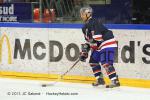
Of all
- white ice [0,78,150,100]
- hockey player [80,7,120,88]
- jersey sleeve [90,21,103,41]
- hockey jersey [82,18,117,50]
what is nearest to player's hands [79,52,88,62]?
hockey player [80,7,120,88]

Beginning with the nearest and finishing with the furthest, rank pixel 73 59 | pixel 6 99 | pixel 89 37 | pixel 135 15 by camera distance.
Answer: pixel 6 99 → pixel 89 37 → pixel 73 59 → pixel 135 15

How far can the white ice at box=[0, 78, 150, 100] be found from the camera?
8414 mm

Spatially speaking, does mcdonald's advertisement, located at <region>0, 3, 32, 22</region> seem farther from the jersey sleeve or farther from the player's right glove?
the jersey sleeve

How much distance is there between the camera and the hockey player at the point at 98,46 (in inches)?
360

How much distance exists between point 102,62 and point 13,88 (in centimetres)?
150

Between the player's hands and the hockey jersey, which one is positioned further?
the player's hands

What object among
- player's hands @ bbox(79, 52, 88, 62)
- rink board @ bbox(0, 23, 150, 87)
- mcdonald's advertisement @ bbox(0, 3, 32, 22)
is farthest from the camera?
mcdonald's advertisement @ bbox(0, 3, 32, 22)

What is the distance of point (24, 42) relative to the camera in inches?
414

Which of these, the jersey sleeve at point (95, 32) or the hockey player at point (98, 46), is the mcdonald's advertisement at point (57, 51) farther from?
the jersey sleeve at point (95, 32)

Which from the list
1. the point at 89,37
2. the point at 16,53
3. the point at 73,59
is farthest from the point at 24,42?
the point at 89,37

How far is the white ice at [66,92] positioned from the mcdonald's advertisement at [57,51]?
0.37 m

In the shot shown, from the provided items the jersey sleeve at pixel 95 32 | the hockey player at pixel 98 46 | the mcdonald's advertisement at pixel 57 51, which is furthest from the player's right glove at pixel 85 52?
the mcdonald's advertisement at pixel 57 51

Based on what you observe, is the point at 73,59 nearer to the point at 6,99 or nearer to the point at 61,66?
the point at 61,66

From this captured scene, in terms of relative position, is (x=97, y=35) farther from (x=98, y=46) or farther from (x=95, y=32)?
(x=98, y=46)
